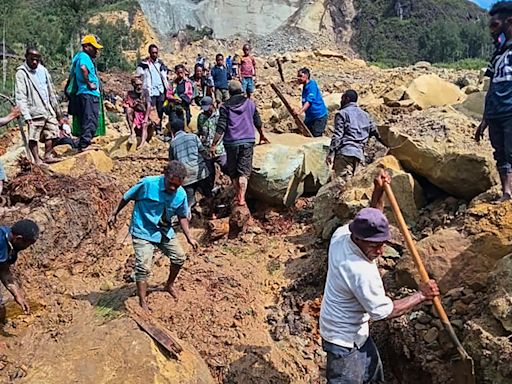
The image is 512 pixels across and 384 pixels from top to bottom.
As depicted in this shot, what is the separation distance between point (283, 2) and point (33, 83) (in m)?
37.0

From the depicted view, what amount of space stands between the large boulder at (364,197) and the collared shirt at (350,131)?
14.4 inches

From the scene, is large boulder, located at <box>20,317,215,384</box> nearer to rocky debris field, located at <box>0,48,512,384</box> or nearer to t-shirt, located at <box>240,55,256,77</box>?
rocky debris field, located at <box>0,48,512,384</box>

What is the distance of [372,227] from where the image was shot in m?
3.06

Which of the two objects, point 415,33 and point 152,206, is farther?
point 415,33

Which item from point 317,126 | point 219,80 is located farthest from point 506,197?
point 219,80

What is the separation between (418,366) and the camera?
163 inches

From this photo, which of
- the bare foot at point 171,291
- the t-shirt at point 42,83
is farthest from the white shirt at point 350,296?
the t-shirt at point 42,83

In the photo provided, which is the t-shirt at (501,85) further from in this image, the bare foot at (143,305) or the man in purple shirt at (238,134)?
the bare foot at (143,305)

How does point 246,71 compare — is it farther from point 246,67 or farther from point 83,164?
point 83,164

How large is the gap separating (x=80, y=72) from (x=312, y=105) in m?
3.05

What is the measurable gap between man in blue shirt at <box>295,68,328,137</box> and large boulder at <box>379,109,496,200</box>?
6.43ft

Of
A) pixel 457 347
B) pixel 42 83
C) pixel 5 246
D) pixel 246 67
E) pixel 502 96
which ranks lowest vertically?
pixel 5 246

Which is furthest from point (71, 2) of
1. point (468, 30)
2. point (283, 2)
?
point (468, 30)

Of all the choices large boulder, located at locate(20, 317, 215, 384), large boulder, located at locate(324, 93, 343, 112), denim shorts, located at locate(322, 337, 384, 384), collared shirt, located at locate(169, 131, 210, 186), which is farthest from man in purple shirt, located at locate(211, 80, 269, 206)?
large boulder, located at locate(324, 93, 343, 112)
